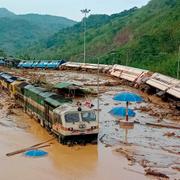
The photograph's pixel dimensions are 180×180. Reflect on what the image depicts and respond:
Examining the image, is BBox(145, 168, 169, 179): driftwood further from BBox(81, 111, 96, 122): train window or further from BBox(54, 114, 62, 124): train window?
BBox(54, 114, 62, 124): train window

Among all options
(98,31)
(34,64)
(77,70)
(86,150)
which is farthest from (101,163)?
(98,31)

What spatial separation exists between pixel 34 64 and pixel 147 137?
40.0 m

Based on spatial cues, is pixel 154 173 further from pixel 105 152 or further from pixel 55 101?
pixel 55 101

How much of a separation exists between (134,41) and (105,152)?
153ft

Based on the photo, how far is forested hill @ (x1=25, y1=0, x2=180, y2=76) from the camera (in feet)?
176

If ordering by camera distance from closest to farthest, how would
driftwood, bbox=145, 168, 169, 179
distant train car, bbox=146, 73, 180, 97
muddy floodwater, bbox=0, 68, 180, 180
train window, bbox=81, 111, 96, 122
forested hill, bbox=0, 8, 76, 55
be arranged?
driftwood, bbox=145, 168, 169, 179
muddy floodwater, bbox=0, 68, 180, 180
train window, bbox=81, 111, 96, 122
distant train car, bbox=146, 73, 180, 97
forested hill, bbox=0, 8, 76, 55

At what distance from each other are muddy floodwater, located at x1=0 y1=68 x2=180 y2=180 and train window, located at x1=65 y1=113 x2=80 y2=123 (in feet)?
4.39

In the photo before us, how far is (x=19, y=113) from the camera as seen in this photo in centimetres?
3098

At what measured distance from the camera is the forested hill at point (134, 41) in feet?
176

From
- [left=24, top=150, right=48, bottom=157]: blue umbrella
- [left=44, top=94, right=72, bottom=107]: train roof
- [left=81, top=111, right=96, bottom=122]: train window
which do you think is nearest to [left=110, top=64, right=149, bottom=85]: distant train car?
[left=44, top=94, right=72, bottom=107]: train roof

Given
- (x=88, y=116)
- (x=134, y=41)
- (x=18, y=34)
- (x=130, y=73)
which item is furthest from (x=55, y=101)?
(x=18, y=34)

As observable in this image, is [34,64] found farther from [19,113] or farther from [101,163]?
[101,163]

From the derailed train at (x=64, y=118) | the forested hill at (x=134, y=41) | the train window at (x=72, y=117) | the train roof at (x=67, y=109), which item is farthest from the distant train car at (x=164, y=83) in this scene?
the train window at (x=72, y=117)

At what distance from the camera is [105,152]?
68.7 feet
